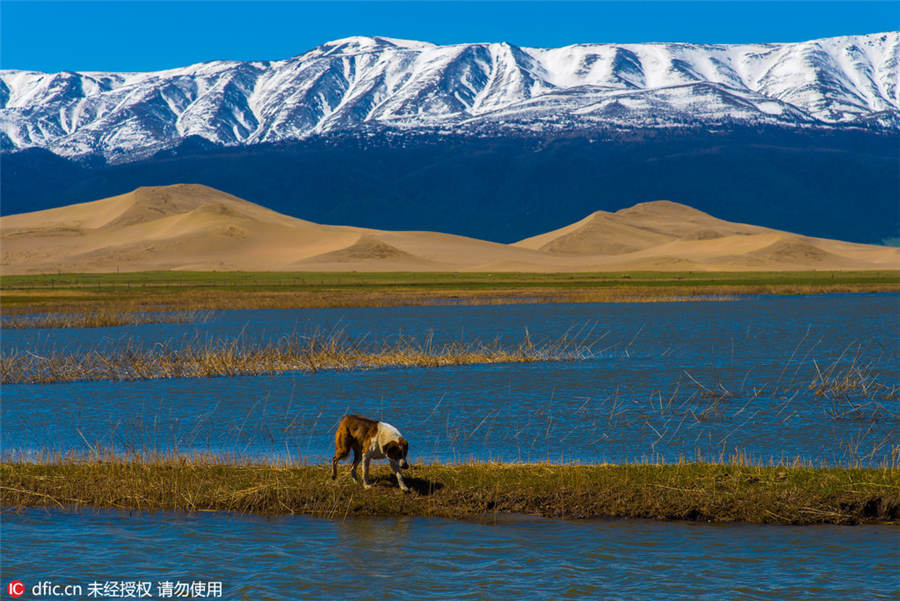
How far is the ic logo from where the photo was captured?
12.1 metres

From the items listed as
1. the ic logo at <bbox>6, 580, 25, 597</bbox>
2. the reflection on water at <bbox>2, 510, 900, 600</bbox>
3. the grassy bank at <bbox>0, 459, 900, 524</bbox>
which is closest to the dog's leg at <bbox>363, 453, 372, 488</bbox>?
the grassy bank at <bbox>0, 459, 900, 524</bbox>

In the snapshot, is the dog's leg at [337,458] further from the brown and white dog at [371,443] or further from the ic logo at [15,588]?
the ic logo at [15,588]

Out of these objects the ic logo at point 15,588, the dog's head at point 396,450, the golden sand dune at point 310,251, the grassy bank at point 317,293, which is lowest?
the ic logo at point 15,588

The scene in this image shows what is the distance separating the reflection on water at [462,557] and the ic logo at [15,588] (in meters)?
0.10

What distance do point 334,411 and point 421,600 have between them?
517 inches

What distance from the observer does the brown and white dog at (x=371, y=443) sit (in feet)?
46.7

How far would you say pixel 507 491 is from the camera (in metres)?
14.7

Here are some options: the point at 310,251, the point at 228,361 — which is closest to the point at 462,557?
the point at 228,361

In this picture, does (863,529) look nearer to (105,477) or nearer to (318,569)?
(318,569)

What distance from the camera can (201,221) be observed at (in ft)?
598

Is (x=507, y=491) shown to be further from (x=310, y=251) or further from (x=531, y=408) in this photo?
(x=310, y=251)

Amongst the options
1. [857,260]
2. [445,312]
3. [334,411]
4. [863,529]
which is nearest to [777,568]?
[863,529]

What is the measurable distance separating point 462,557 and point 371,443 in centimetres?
226

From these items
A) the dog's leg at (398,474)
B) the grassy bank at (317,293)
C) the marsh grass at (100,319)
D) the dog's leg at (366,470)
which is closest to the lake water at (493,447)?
the dog's leg at (398,474)
